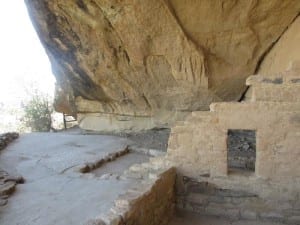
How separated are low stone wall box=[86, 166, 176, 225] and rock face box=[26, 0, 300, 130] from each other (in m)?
2.90

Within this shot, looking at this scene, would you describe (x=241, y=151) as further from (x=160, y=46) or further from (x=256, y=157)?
(x=160, y=46)

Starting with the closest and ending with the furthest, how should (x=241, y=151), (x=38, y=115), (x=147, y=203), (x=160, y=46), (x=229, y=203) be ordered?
(x=147, y=203) → (x=229, y=203) → (x=241, y=151) → (x=160, y=46) → (x=38, y=115)

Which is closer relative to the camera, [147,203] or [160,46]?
[147,203]

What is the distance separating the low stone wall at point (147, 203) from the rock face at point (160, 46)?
9.51 feet

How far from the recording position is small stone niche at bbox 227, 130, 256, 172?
528cm

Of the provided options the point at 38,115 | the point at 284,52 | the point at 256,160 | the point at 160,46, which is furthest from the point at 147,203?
the point at 38,115

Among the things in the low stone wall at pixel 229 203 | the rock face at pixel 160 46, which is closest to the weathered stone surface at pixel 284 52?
the rock face at pixel 160 46

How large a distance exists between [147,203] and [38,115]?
396 inches

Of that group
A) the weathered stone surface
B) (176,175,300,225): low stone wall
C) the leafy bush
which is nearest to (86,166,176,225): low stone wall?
(176,175,300,225): low stone wall

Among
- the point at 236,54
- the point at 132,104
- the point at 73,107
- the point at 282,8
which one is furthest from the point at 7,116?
the point at 282,8

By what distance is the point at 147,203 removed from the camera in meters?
3.72

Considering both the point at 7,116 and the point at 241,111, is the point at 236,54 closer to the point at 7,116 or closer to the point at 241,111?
the point at 241,111

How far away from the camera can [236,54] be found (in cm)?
666

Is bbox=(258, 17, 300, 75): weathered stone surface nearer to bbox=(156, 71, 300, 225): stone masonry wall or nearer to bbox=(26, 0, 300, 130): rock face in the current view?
bbox=(26, 0, 300, 130): rock face
